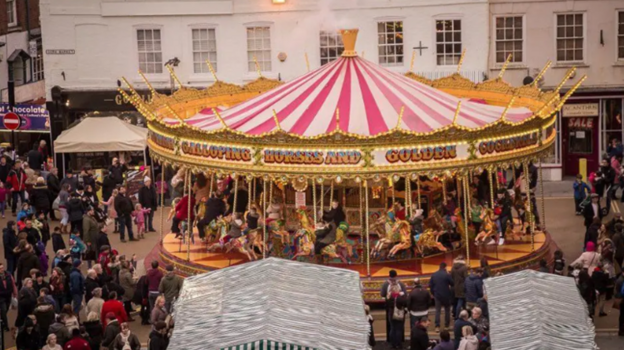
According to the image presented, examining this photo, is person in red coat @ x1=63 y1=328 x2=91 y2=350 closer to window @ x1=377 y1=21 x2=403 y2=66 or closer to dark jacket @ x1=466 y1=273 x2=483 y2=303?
dark jacket @ x1=466 y1=273 x2=483 y2=303

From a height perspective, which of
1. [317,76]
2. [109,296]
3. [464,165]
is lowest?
[109,296]

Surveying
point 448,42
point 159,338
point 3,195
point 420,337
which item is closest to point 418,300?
point 420,337

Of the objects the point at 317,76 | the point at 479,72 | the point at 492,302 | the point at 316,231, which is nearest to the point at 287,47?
the point at 479,72

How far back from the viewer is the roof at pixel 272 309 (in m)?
14.5

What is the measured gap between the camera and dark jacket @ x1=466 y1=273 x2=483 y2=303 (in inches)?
792

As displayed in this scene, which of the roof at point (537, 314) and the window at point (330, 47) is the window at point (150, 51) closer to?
the window at point (330, 47)

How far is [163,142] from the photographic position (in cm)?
2441

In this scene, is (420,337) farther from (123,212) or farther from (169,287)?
(123,212)

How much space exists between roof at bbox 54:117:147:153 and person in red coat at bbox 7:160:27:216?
2488mm

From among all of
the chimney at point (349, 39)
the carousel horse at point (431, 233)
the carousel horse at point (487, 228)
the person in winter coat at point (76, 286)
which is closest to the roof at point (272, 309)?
the person in winter coat at point (76, 286)

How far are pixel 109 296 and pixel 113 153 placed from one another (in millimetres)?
15999

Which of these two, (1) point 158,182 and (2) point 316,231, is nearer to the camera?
(2) point 316,231

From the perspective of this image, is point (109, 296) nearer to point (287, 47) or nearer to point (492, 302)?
point (492, 302)

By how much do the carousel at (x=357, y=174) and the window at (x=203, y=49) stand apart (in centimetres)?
975
